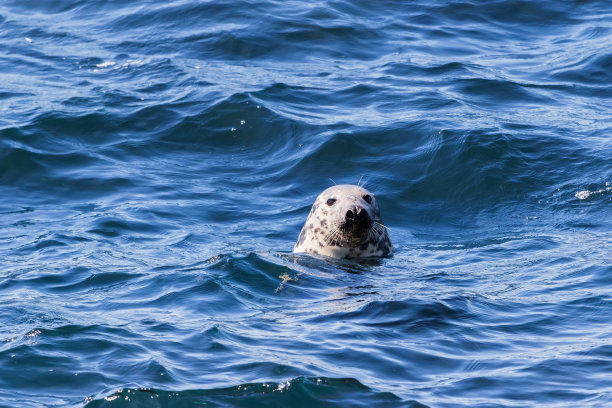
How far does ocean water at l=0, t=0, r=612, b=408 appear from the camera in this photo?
6449mm

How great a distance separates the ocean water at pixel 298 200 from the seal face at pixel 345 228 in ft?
0.74

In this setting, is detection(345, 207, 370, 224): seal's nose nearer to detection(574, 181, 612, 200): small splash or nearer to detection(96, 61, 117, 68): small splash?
detection(574, 181, 612, 200): small splash

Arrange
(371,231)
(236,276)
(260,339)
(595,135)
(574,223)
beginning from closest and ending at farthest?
(260,339) < (236,276) < (371,231) < (574,223) < (595,135)

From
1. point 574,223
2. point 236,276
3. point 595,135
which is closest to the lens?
point 236,276

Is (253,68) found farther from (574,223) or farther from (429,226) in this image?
(574,223)

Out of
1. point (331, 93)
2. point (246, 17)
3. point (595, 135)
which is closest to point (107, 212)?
point (331, 93)

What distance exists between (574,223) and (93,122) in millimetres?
6711

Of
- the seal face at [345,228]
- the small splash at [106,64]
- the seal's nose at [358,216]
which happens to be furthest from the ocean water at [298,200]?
the seal's nose at [358,216]

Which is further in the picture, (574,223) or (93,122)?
(93,122)

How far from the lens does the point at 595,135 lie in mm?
13461

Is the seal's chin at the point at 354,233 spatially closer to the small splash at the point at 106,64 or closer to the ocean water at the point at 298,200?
the ocean water at the point at 298,200

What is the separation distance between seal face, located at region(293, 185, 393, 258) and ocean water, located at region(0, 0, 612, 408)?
0.22 meters

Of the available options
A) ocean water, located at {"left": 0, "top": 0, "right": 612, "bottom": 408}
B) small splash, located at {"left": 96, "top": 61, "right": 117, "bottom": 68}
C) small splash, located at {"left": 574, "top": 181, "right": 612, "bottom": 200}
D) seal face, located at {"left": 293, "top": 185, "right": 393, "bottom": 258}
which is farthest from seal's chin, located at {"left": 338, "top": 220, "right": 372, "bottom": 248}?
small splash, located at {"left": 96, "top": 61, "right": 117, "bottom": 68}

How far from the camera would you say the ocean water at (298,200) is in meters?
6.45
